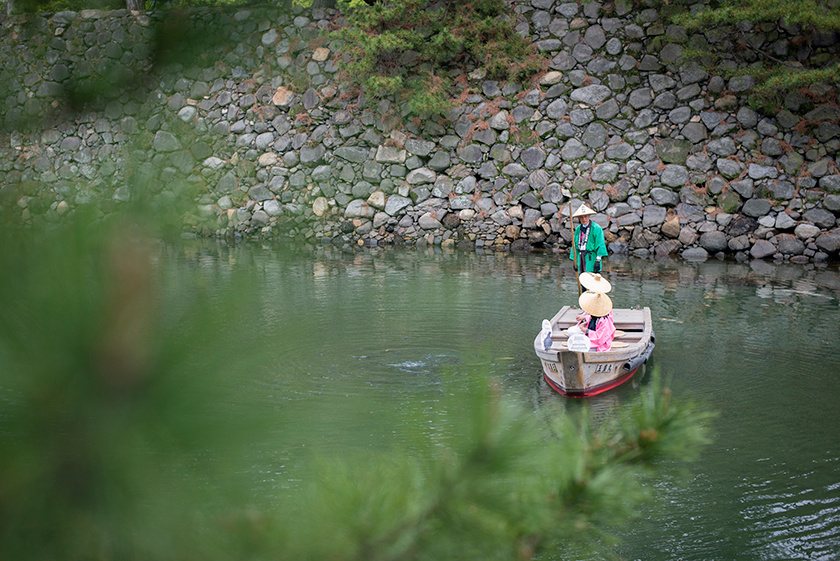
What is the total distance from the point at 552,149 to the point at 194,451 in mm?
16865

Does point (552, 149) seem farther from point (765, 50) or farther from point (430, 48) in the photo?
point (765, 50)

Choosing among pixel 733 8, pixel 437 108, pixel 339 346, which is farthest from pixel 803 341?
pixel 437 108

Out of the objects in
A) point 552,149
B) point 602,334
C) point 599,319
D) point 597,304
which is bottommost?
point 602,334

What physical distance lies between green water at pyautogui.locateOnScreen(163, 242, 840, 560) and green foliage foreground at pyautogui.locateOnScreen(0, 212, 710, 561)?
72 millimetres

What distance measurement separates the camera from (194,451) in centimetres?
109

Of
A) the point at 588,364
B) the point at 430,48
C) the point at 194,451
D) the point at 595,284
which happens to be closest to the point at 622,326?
the point at 595,284

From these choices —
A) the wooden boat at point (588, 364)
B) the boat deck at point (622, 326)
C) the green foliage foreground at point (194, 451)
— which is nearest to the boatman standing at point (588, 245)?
the boat deck at point (622, 326)

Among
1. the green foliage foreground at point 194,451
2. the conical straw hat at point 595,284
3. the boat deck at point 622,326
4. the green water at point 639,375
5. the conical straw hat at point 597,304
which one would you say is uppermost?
the green foliage foreground at point 194,451

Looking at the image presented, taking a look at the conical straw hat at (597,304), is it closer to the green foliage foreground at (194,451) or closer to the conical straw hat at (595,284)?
the conical straw hat at (595,284)

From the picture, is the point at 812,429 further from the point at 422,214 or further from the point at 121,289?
the point at 422,214

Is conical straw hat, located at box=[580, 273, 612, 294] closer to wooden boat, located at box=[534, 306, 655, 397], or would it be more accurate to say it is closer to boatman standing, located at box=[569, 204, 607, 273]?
wooden boat, located at box=[534, 306, 655, 397]

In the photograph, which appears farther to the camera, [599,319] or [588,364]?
[599,319]

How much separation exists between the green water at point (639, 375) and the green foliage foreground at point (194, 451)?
72 mm

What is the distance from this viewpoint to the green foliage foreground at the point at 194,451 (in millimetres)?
997
